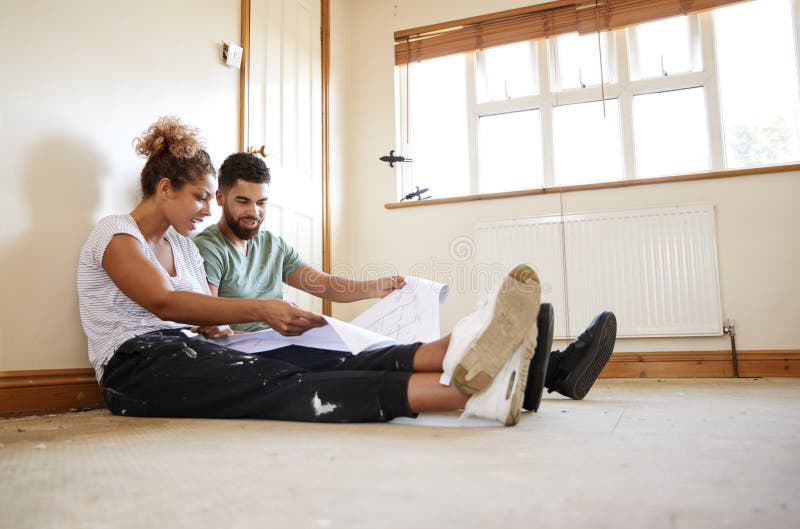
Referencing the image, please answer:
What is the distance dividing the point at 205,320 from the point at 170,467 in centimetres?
57

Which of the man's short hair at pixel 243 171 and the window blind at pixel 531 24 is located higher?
the window blind at pixel 531 24

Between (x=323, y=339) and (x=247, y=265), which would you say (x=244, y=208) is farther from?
(x=323, y=339)

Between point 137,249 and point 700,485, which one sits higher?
point 137,249

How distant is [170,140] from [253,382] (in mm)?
885

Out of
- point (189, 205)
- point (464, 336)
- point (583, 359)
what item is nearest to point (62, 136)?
point (189, 205)

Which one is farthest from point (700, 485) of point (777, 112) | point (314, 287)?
point (777, 112)

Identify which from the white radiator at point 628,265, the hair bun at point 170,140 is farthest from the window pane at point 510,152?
the hair bun at point 170,140

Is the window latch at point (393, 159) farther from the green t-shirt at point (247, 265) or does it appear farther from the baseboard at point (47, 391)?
the baseboard at point (47, 391)

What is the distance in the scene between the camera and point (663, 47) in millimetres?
3156

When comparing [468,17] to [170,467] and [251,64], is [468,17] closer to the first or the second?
[251,64]

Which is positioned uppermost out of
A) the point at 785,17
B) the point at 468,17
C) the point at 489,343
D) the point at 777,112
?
the point at 468,17

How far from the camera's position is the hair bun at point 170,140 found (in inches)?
69.2

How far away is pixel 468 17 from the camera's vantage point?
345 centimetres

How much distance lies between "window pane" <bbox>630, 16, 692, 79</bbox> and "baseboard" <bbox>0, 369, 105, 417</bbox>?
2906mm
